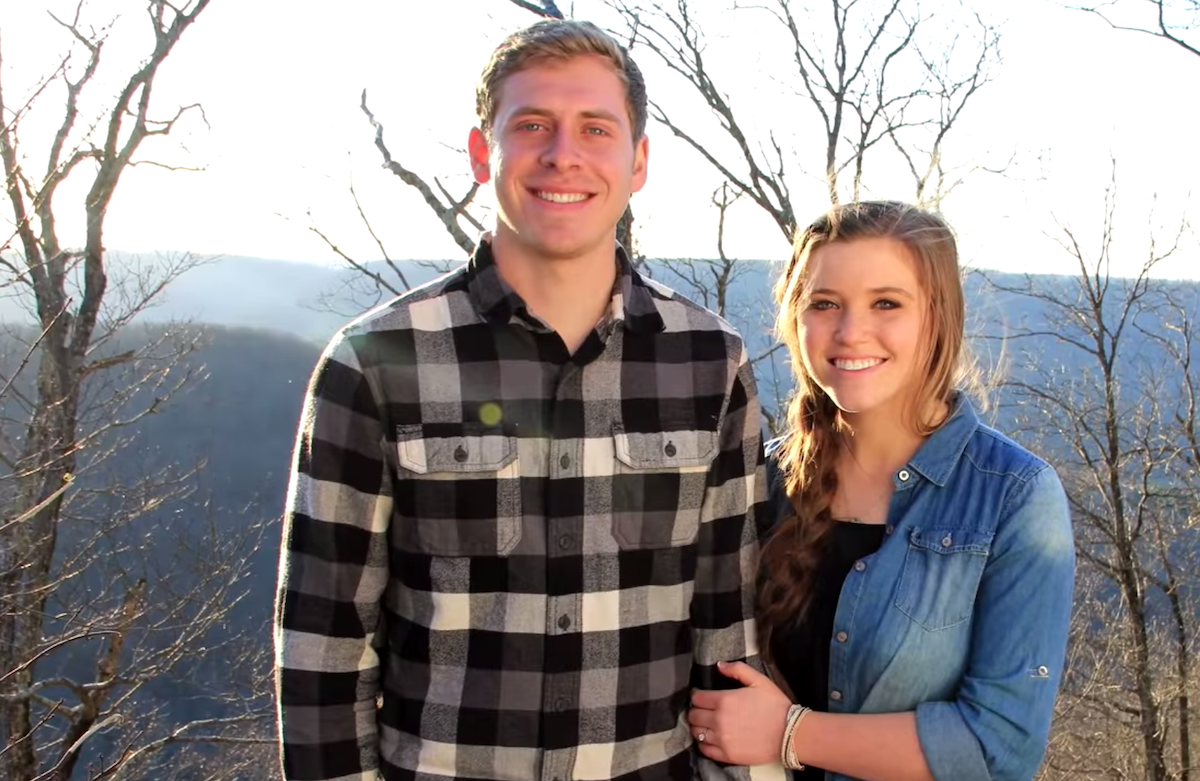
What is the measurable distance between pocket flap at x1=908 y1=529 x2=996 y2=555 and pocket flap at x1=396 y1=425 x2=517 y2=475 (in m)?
0.83

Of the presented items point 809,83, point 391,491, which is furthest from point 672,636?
point 809,83

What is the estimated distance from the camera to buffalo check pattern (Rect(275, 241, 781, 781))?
160cm

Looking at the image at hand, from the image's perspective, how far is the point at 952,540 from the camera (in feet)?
5.83

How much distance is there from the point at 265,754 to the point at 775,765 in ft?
54.5

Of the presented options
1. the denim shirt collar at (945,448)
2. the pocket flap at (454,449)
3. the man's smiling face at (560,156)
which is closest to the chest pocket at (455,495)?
the pocket flap at (454,449)

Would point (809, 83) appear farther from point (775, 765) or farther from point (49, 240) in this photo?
point (775, 765)

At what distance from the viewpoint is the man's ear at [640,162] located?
1803 millimetres

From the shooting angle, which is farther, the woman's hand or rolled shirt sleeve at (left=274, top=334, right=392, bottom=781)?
the woman's hand

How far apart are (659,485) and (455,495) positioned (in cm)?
40

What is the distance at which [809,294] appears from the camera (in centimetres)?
195

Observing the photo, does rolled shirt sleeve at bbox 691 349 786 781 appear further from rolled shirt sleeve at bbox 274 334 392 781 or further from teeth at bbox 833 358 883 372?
rolled shirt sleeve at bbox 274 334 392 781

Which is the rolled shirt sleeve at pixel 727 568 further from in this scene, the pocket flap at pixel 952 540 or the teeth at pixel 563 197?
the teeth at pixel 563 197

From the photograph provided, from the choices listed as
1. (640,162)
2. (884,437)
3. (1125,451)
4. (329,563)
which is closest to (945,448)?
(884,437)

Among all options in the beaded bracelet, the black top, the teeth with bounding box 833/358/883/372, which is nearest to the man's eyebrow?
the teeth with bounding box 833/358/883/372
